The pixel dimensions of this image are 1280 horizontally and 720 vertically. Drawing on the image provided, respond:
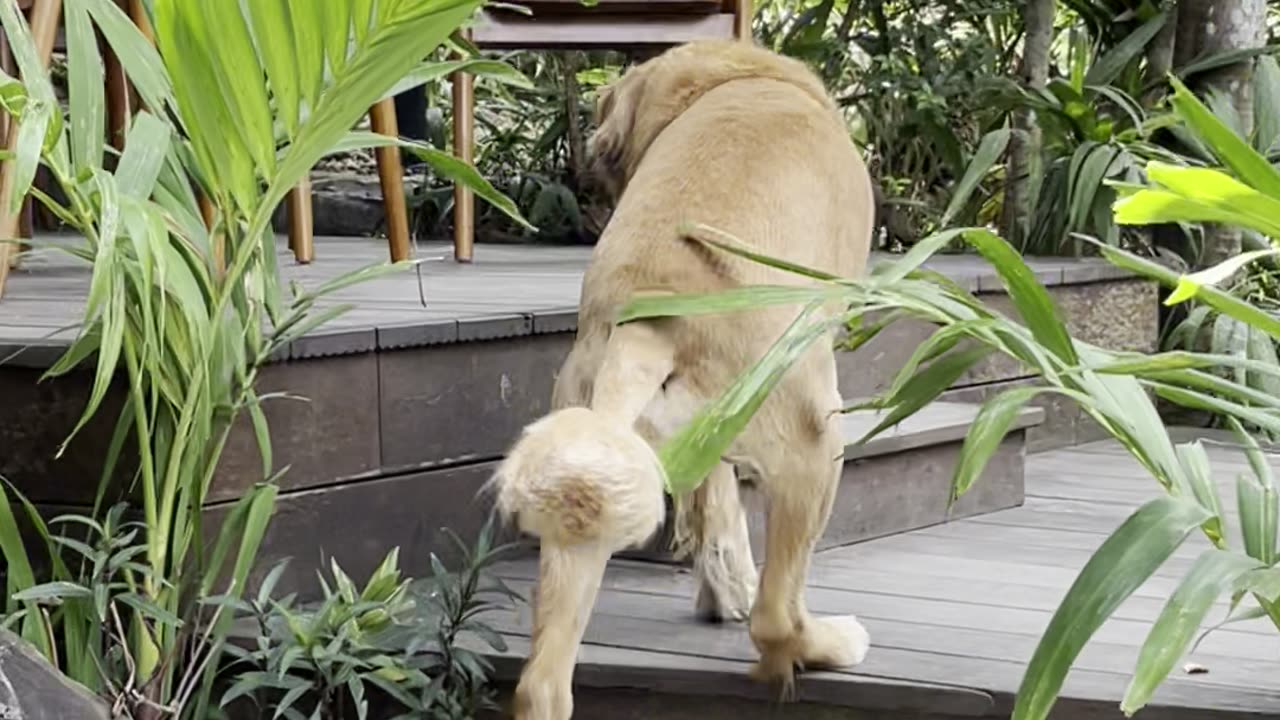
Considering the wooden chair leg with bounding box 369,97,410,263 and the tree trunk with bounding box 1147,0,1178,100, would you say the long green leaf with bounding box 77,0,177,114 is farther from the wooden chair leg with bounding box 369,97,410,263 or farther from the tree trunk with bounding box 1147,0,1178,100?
the tree trunk with bounding box 1147,0,1178,100

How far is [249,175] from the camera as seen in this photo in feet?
7.08

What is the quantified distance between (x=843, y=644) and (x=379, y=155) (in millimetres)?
1772

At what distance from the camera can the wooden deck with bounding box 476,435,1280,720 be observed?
2396mm

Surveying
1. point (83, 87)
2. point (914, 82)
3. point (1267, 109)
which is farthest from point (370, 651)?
point (914, 82)

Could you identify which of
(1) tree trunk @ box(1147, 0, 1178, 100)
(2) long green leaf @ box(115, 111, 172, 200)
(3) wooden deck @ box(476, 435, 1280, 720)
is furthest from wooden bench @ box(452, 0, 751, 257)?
(2) long green leaf @ box(115, 111, 172, 200)

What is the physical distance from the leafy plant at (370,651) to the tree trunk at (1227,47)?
297 cm

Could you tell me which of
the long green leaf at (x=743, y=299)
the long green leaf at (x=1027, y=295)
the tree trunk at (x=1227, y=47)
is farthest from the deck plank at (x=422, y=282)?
the long green leaf at (x=1027, y=295)

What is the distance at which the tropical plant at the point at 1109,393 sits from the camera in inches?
62.5

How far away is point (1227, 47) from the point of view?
16.1 feet

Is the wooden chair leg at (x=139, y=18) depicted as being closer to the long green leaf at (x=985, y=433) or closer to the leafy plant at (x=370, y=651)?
the leafy plant at (x=370, y=651)

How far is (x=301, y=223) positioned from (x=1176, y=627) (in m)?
2.75

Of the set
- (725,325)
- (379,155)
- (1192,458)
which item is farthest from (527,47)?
(1192,458)

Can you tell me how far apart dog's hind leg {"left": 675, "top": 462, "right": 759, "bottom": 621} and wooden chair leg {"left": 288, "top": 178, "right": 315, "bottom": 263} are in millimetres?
1403

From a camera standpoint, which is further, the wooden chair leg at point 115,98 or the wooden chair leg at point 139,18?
the wooden chair leg at point 115,98
